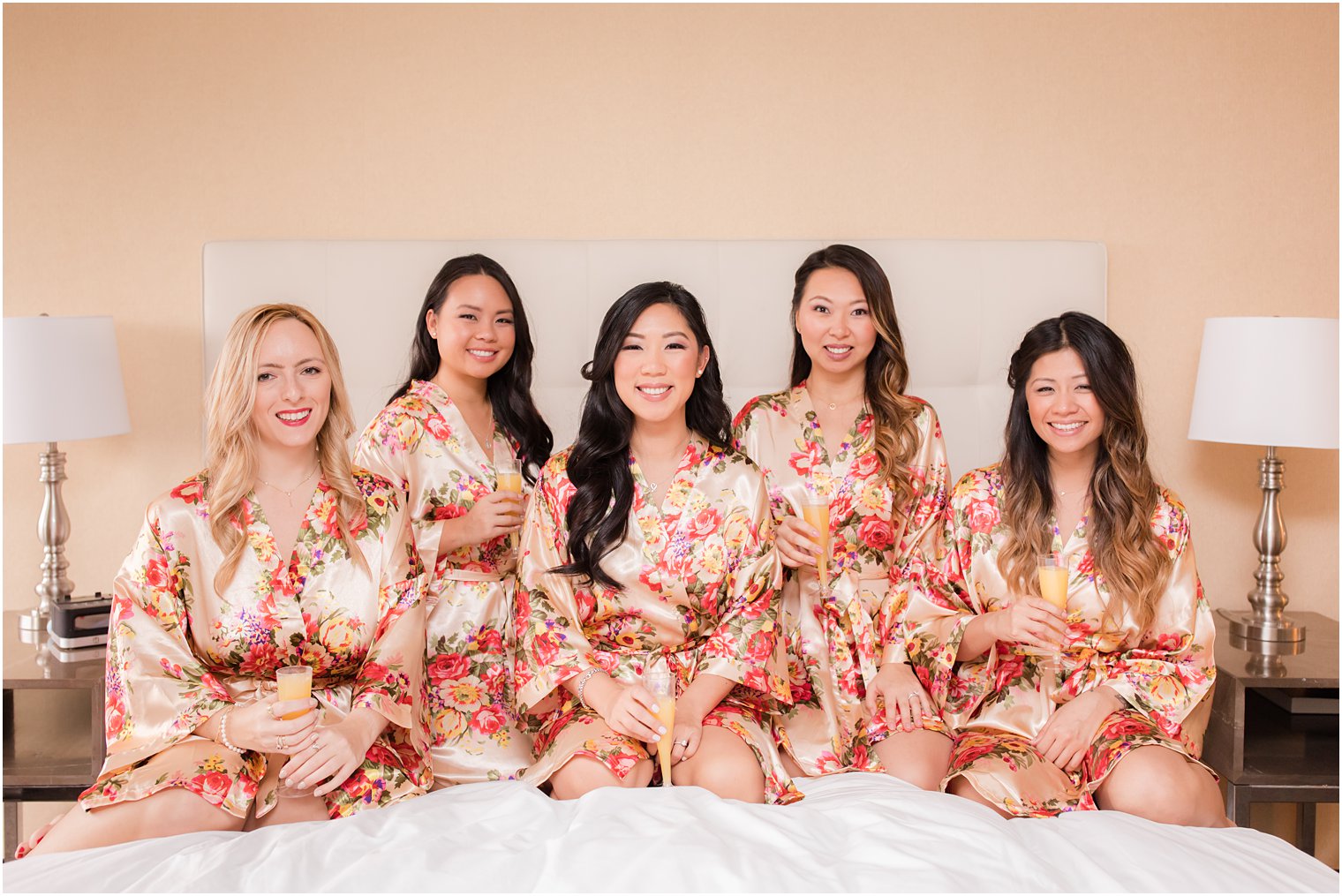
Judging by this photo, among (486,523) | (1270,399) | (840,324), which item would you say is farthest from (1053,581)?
(486,523)

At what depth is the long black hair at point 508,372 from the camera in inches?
110

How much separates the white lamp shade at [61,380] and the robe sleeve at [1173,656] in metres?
2.72

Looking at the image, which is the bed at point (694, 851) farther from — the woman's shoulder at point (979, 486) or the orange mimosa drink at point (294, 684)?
the woman's shoulder at point (979, 486)

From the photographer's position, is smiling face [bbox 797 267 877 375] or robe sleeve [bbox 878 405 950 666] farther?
smiling face [bbox 797 267 877 375]

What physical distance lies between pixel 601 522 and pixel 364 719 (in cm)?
65

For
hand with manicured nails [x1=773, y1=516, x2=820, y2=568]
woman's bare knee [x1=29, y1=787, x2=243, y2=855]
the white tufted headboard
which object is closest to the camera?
woman's bare knee [x1=29, y1=787, x2=243, y2=855]

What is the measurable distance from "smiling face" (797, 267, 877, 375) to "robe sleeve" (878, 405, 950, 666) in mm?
260

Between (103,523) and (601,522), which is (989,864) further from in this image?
(103,523)

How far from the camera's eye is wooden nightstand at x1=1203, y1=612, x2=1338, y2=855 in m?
2.54

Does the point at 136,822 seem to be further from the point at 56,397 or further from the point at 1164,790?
the point at 1164,790

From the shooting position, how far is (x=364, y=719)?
204 centimetres

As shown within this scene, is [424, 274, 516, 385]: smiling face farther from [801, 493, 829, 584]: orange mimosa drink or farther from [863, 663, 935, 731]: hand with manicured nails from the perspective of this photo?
[863, 663, 935, 731]: hand with manicured nails

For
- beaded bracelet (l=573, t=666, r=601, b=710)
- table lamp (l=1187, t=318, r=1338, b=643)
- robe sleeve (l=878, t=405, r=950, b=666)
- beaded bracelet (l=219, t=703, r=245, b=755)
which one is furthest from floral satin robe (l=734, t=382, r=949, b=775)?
beaded bracelet (l=219, t=703, r=245, b=755)

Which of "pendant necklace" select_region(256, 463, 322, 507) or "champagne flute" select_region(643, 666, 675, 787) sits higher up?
"pendant necklace" select_region(256, 463, 322, 507)
